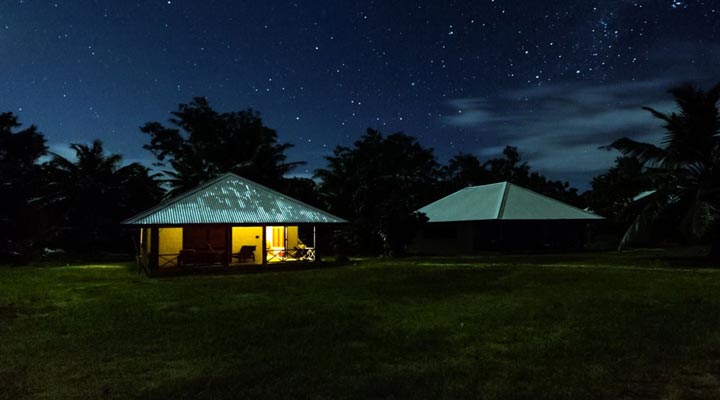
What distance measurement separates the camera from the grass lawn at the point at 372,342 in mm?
5406

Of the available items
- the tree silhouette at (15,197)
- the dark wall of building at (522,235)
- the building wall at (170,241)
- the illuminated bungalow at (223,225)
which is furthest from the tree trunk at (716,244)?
the tree silhouette at (15,197)

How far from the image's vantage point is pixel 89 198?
32.1 metres

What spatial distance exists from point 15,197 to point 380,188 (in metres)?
22.7

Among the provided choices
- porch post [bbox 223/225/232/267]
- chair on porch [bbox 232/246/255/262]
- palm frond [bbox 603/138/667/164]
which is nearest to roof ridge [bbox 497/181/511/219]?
palm frond [bbox 603/138/667/164]

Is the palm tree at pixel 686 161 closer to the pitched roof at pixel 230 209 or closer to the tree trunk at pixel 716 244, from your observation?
the tree trunk at pixel 716 244

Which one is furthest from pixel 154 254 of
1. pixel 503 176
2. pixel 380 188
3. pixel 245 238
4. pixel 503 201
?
pixel 503 176

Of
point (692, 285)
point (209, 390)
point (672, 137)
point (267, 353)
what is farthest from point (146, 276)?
point (672, 137)

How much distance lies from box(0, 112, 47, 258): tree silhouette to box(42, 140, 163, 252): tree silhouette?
94 cm

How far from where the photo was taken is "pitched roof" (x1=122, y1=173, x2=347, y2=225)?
2105 cm

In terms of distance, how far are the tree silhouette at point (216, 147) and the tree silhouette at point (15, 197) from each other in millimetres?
8388

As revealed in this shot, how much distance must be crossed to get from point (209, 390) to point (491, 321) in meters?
5.25

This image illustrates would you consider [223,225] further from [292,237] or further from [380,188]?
[380,188]

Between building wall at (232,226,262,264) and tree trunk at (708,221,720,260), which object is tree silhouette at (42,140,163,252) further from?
tree trunk at (708,221,720,260)

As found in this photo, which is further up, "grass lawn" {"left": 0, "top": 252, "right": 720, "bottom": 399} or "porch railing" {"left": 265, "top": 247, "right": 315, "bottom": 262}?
"porch railing" {"left": 265, "top": 247, "right": 315, "bottom": 262}
